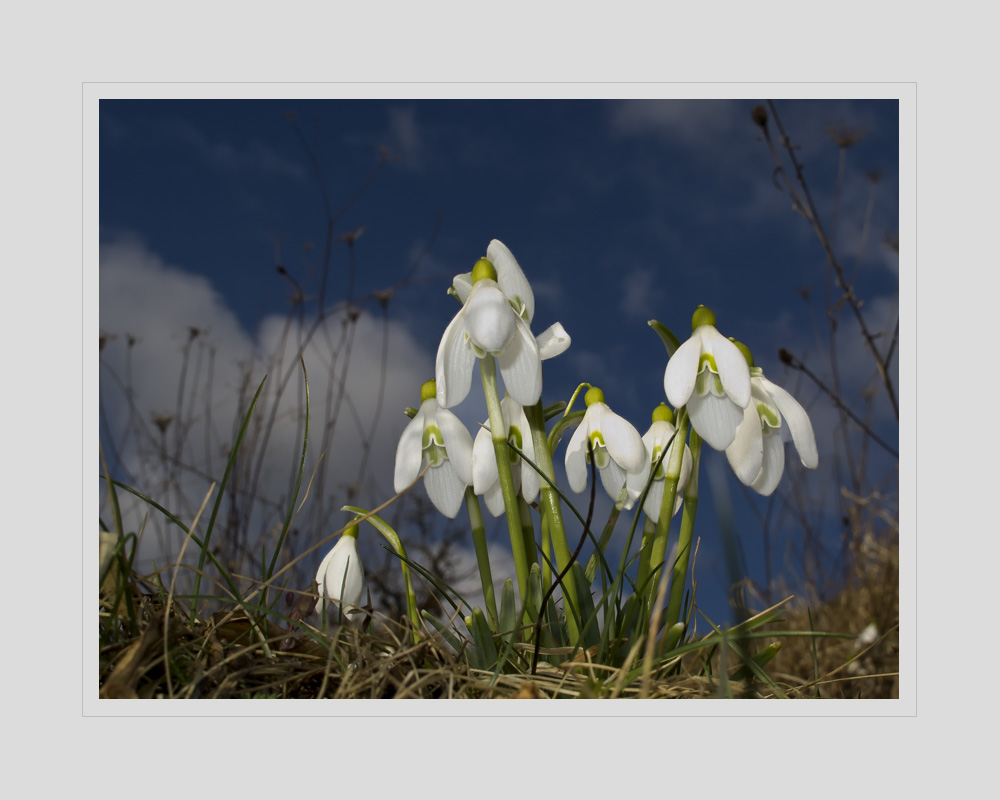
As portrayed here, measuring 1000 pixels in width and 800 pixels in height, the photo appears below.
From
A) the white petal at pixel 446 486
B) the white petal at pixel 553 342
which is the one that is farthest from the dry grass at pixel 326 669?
the white petal at pixel 553 342

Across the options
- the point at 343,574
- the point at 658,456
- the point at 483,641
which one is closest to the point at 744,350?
the point at 658,456

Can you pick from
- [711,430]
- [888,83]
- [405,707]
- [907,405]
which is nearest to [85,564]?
[405,707]

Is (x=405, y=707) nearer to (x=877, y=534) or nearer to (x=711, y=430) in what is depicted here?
(x=711, y=430)

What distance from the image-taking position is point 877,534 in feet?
9.32

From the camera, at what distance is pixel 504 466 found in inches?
45.5

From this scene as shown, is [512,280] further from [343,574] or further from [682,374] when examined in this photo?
[343,574]

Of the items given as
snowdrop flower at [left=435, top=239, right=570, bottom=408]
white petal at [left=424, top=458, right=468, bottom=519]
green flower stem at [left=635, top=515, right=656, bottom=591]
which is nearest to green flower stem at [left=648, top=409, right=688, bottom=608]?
green flower stem at [left=635, top=515, right=656, bottom=591]

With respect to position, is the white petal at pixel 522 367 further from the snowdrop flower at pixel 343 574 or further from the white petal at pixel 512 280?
the snowdrop flower at pixel 343 574

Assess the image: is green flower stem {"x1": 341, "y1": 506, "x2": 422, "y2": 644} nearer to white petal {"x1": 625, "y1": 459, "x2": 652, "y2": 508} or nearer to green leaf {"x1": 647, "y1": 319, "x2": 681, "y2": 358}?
white petal {"x1": 625, "y1": 459, "x2": 652, "y2": 508}

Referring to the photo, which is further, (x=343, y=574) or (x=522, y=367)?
(x=343, y=574)

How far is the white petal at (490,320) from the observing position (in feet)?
3.52

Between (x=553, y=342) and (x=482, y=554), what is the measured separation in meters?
0.38

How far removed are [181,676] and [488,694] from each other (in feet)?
1.34

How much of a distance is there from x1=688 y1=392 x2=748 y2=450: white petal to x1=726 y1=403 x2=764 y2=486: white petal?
0.13 ft
